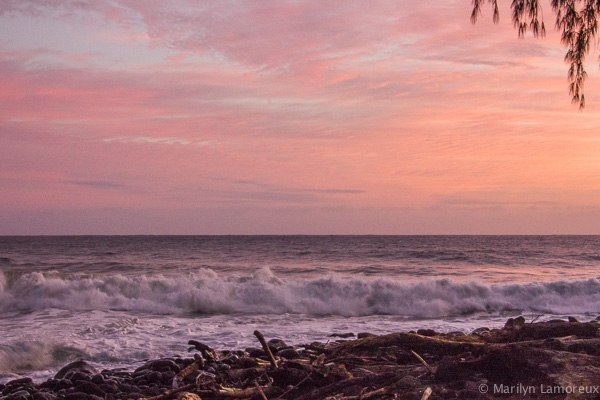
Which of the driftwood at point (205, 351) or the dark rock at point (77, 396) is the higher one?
the driftwood at point (205, 351)

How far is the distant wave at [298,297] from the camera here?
654 inches

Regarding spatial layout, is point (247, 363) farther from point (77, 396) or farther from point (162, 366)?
point (162, 366)

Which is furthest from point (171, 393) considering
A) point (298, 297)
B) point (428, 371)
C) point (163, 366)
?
point (298, 297)

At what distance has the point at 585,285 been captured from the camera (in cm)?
1955

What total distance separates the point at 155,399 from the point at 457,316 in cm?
1323

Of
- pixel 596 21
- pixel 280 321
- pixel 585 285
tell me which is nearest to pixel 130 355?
pixel 280 321

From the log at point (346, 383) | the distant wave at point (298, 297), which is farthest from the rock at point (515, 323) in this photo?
the distant wave at point (298, 297)

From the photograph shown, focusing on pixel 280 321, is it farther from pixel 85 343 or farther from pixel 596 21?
pixel 596 21

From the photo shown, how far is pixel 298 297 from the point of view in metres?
17.9

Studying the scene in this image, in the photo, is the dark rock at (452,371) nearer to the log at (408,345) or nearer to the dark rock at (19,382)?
the log at (408,345)

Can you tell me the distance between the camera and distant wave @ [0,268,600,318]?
16609 mm

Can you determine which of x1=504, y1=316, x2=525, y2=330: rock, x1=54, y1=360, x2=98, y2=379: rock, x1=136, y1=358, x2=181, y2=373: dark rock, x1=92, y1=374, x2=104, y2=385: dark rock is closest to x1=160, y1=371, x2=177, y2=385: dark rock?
x1=136, y1=358, x2=181, y2=373: dark rock

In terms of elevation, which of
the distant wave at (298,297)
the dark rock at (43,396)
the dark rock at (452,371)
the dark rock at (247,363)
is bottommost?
the distant wave at (298,297)

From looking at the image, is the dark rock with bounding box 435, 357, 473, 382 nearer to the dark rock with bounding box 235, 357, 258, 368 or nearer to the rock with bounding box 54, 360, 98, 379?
the dark rock with bounding box 235, 357, 258, 368
